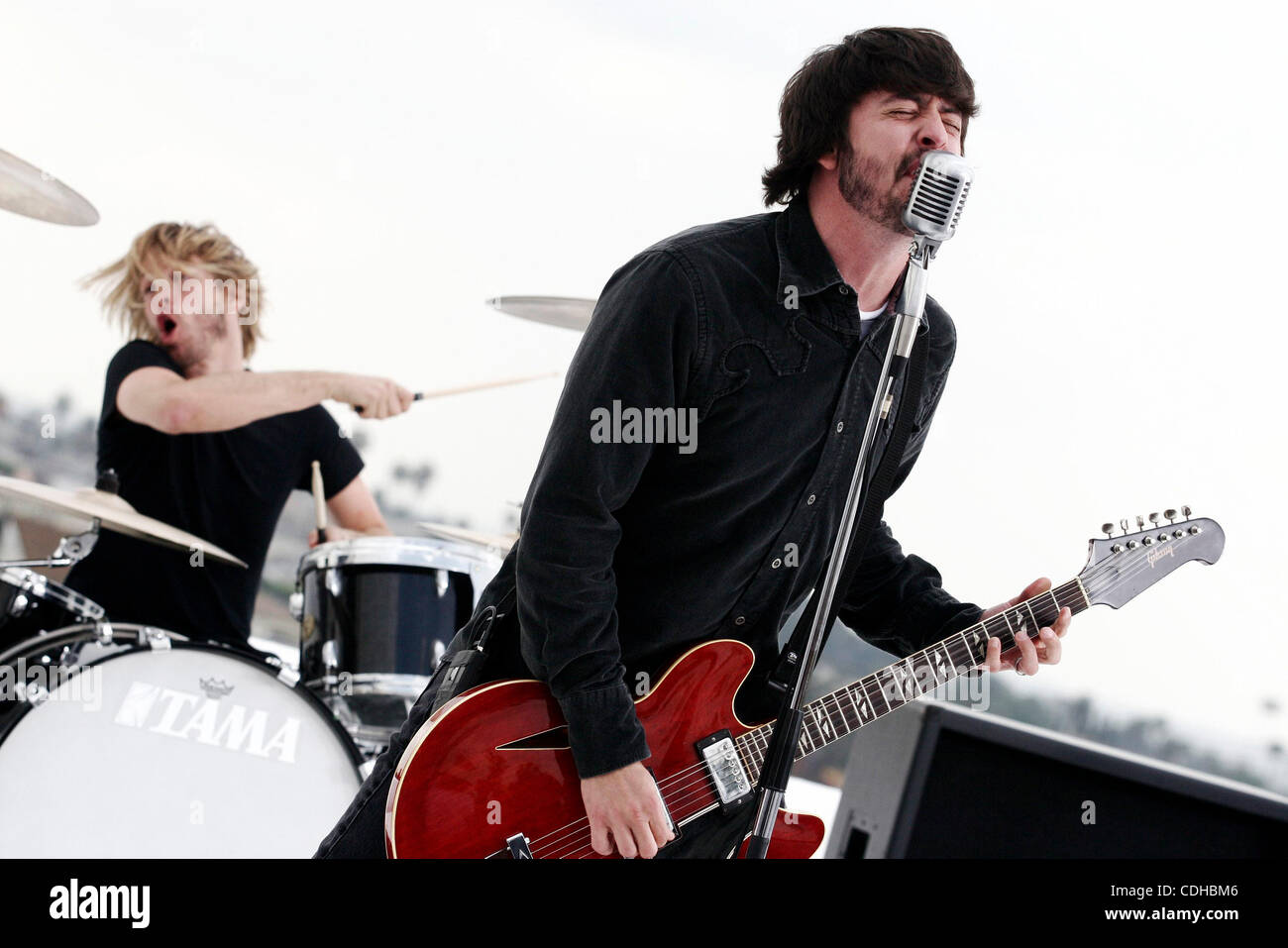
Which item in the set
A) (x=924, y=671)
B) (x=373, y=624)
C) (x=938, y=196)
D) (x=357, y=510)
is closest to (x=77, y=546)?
(x=373, y=624)

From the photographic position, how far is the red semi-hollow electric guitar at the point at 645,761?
1306mm

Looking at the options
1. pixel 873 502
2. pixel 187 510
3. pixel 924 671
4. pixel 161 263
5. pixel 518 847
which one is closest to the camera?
pixel 873 502

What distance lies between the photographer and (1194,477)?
4715 millimetres

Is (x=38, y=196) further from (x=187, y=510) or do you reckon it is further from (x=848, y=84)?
(x=848, y=84)

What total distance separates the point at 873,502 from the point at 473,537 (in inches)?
79.0

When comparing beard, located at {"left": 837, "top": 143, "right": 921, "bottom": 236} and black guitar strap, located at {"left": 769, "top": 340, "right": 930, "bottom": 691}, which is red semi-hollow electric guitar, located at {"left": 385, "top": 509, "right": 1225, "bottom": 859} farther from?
beard, located at {"left": 837, "top": 143, "right": 921, "bottom": 236}

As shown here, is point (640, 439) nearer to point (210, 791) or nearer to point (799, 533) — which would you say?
point (799, 533)

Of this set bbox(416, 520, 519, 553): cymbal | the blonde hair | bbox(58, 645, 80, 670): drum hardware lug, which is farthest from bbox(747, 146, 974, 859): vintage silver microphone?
the blonde hair

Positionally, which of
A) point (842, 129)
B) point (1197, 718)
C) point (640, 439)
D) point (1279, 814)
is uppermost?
point (842, 129)

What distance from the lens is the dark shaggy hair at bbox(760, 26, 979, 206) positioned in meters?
1.40

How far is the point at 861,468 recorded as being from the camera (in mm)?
1179
